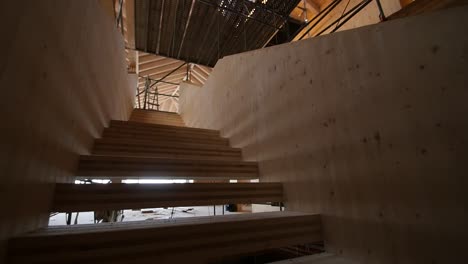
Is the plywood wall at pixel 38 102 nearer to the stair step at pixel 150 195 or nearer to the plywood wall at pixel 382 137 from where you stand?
the stair step at pixel 150 195

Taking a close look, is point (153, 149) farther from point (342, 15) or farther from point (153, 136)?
point (342, 15)

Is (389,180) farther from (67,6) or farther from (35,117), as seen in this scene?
(67,6)

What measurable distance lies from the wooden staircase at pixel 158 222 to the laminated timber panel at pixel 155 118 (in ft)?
14.0

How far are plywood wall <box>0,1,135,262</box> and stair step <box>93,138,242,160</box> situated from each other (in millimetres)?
364

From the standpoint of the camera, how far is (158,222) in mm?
1450

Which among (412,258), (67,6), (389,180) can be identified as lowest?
(412,258)

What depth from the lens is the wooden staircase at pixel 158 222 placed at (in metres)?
1.09

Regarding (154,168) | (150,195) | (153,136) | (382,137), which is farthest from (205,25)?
(382,137)

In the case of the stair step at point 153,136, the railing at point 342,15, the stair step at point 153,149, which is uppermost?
Result: the railing at point 342,15

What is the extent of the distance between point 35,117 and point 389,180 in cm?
197

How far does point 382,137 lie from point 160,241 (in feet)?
4.74

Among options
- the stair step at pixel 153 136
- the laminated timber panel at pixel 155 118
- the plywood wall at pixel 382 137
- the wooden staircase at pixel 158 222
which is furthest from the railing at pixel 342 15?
the laminated timber panel at pixel 155 118

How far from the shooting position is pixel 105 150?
2.31 m

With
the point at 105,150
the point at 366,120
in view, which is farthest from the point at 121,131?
the point at 366,120
